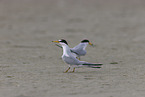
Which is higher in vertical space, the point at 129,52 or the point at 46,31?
the point at 46,31

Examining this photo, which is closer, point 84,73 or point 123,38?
point 84,73

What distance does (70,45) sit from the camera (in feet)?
39.1

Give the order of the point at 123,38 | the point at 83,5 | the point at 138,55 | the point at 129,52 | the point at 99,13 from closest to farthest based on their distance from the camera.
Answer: the point at 138,55 < the point at 129,52 < the point at 123,38 < the point at 99,13 < the point at 83,5

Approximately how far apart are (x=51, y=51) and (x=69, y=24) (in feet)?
22.7

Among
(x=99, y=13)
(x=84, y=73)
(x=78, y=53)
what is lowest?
(x=84, y=73)

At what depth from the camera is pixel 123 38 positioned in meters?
13.7

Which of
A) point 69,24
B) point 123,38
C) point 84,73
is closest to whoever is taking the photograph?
point 84,73

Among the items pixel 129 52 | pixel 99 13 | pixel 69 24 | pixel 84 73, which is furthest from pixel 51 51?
pixel 99 13

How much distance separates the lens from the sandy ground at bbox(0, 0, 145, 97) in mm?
5945

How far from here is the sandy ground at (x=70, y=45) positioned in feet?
19.5

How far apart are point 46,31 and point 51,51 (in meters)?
5.27

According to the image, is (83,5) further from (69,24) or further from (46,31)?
(46,31)

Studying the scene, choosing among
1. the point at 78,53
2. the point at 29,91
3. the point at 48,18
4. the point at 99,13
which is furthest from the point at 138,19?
the point at 29,91

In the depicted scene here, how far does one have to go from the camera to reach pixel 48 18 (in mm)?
19047
